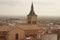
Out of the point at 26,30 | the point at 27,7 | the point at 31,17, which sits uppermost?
the point at 27,7

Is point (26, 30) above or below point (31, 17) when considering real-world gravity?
below

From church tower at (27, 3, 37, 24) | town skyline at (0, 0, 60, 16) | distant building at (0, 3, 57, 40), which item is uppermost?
town skyline at (0, 0, 60, 16)

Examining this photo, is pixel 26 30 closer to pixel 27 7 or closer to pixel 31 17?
pixel 31 17

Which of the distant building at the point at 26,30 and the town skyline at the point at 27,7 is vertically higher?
the town skyline at the point at 27,7

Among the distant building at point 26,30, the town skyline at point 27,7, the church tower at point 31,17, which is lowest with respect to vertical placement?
the distant building at point 26,30

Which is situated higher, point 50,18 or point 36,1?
point 36,1

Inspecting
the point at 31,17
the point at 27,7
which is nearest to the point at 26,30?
the point at 31,17

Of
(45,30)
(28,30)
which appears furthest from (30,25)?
(45,30)

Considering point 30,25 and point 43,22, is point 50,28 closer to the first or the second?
point 43,22

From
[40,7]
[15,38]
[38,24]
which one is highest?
[40,7]

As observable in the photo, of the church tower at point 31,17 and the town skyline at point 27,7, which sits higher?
the town skyline at point 27,7
